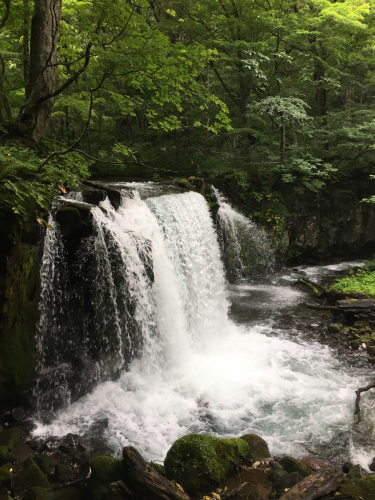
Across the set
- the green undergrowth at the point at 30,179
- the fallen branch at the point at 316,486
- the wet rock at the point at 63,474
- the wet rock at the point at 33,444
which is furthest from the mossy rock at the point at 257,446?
the green undergrowth at the point at 30,179

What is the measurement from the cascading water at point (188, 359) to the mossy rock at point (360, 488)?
42.3 inches

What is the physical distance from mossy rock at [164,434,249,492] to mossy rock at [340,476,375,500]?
1.30 metres

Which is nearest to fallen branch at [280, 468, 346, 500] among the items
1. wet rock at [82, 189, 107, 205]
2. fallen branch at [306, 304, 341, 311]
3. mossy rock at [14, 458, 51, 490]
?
mossy rock at [14, 458, 51, 490]

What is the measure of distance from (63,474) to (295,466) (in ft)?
9.69

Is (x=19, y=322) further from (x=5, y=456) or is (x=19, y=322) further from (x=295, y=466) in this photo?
(x=295, y=466)

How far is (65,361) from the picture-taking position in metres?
6.22

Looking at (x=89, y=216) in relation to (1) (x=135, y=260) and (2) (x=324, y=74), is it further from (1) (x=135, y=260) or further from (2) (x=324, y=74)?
(2) (x=324, y=74)

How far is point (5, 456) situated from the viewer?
4.30 meters

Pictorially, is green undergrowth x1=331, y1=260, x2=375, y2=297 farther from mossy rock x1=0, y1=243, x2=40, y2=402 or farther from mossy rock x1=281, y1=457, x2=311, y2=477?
mossy rock x1=0, y1=243, x2=40, y2=402

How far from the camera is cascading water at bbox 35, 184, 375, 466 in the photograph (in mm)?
5469

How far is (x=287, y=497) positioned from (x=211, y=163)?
12670 mm

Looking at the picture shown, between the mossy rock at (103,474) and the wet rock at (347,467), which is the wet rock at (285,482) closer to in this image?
the wet rock at (347,467)

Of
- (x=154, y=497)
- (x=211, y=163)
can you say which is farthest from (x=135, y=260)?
(x=211, y=163)

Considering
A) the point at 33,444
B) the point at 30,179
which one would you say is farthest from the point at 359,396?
the point at 30,179
